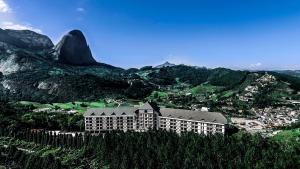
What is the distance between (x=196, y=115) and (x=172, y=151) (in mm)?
32221

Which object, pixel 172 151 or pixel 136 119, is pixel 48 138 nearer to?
pixel 136 119

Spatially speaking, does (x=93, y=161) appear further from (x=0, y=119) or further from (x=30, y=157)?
(x=0, y=119)

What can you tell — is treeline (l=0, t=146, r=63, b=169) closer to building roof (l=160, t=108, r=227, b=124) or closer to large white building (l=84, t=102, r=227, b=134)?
large white building (l=84, t=102, r=227, b=134)

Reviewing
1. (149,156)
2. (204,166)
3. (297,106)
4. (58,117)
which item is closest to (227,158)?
(204,166)

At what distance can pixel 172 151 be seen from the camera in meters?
90.2

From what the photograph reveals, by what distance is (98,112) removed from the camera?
429 feet

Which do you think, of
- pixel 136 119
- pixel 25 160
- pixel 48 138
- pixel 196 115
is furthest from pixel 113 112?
pixel 25 160

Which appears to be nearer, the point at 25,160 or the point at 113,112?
the point at 25,160

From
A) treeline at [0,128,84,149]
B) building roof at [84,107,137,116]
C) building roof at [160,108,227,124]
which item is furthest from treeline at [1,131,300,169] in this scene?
building roof at [84,107,137,116]

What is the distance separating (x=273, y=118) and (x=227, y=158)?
3549 inches

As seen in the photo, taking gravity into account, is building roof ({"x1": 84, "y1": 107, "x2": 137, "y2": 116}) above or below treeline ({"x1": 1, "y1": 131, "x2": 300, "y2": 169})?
above

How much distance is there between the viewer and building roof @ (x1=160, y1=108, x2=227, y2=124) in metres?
115

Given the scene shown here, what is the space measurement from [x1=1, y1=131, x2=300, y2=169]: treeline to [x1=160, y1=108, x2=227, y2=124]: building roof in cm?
1298

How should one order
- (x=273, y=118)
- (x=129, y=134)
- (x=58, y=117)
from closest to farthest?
(x=129, y=134) → (x=58, y=117) → (x=273, y=118)
